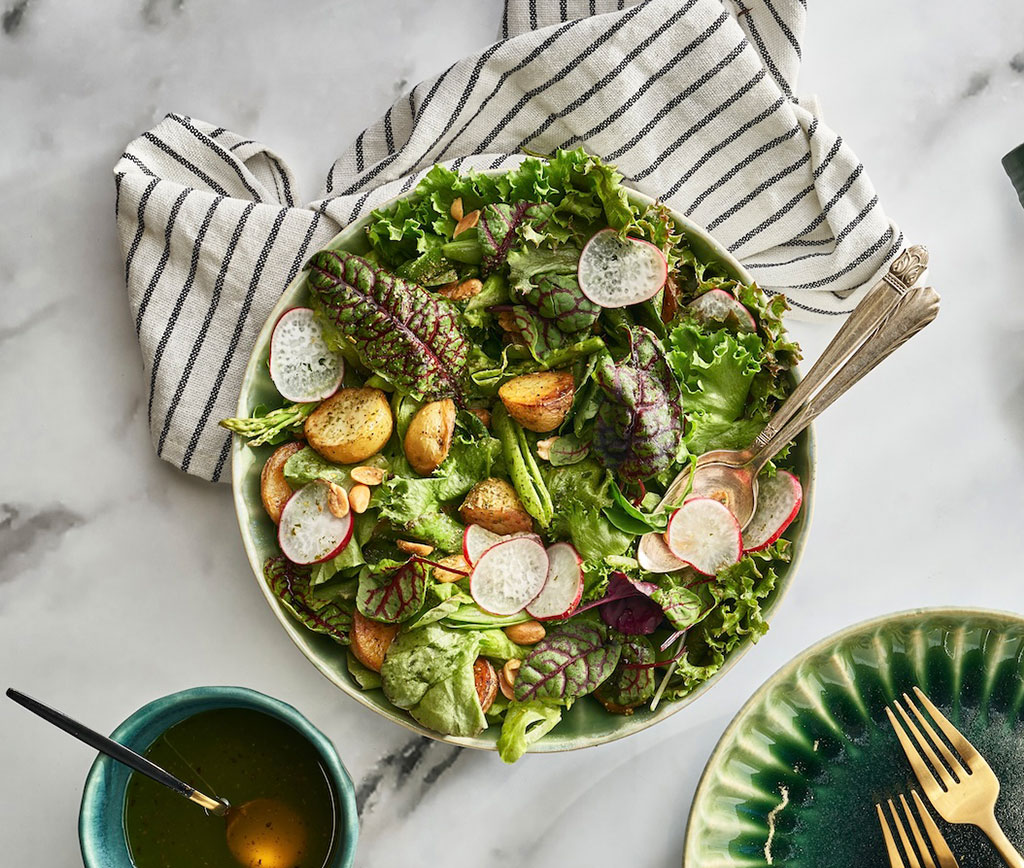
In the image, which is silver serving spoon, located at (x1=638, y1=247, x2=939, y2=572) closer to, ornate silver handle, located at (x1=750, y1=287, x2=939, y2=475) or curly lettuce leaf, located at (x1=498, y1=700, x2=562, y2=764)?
ornate silver handle, located at (x1=750, y1=287, x2=939, y2=475)

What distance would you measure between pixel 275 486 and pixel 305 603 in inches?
6.3

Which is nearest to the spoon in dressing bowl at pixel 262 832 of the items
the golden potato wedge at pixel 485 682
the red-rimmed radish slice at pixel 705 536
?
the golden potato wedge at pixel 485 682

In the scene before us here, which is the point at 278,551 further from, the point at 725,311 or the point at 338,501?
the point at 725,311

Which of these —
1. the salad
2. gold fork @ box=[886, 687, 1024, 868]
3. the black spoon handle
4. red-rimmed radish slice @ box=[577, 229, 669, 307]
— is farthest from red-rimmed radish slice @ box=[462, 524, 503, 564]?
gold fork @ box=[886, 687, 1024, 868]

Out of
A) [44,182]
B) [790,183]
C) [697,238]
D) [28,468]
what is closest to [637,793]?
[697,238]

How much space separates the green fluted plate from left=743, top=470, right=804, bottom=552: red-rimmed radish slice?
0.20 metres

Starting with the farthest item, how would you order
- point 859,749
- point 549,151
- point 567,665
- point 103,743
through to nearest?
point 549,151 → point 859,749 → point 567,665 → point 103,743

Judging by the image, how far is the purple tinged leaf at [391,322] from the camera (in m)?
1.18

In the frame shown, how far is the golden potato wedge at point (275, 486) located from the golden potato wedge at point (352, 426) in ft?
0.16

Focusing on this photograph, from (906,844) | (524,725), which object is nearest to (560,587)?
(524,725)

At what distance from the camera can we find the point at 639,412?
3.77 feet

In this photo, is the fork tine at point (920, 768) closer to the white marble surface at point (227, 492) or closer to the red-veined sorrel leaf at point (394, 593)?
the white marble surface at point (227, 492)

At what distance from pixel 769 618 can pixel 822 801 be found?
11.5 inches

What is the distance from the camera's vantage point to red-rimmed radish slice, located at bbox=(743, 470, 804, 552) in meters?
1.23
